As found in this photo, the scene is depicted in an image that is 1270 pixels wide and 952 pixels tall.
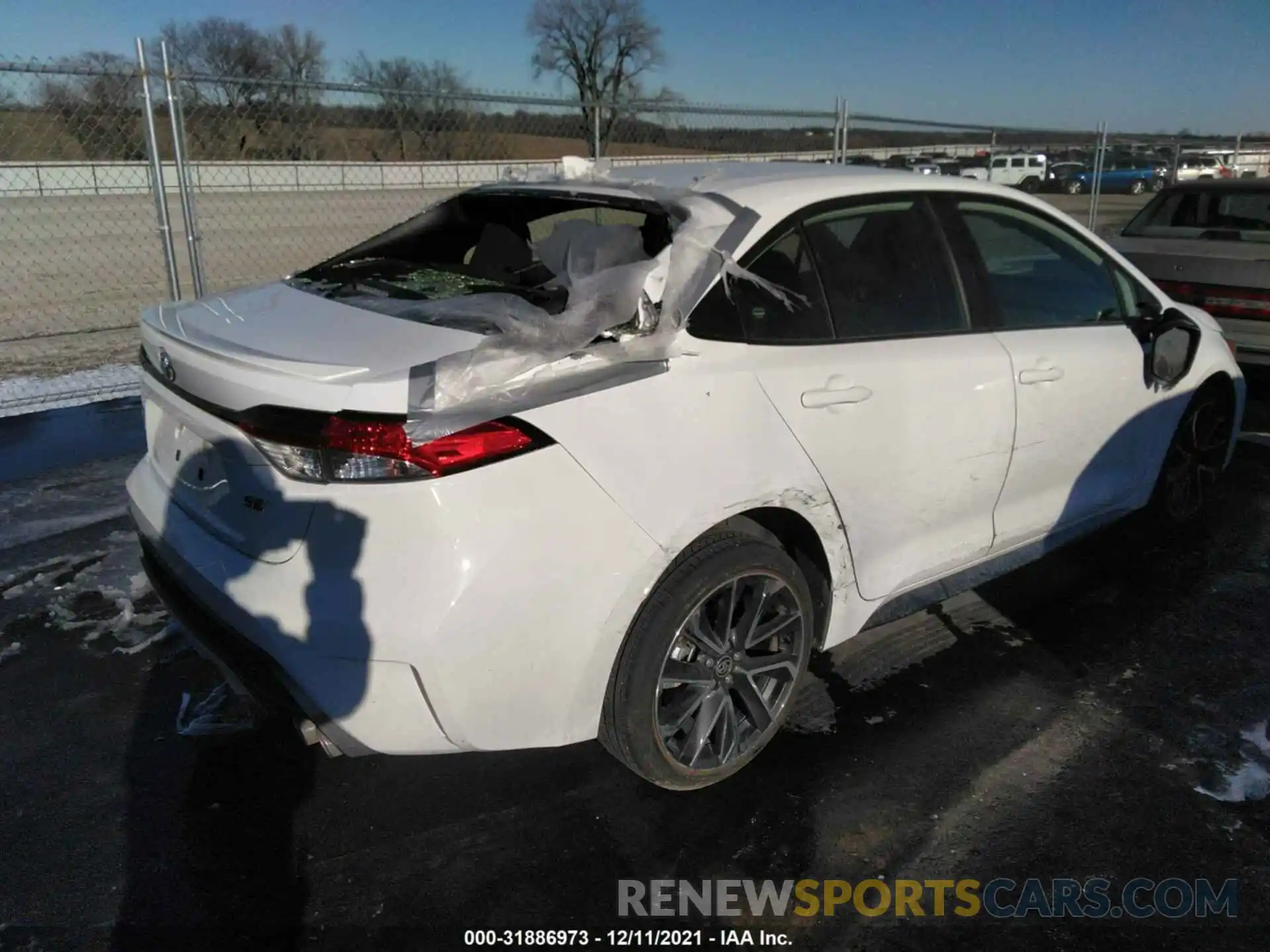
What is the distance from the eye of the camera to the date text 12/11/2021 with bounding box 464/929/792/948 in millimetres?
2320

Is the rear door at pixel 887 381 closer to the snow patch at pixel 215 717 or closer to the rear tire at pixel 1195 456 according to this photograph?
the rear tire at pixel 1195 456

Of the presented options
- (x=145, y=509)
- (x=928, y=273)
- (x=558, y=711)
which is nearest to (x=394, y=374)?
(x=558, y=711)

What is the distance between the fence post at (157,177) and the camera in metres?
5.77

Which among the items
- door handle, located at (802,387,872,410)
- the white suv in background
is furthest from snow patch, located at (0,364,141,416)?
the white suv in background

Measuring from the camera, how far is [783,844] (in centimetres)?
262

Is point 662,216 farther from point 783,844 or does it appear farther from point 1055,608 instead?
point 1055,608

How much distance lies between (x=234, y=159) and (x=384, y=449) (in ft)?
41.0

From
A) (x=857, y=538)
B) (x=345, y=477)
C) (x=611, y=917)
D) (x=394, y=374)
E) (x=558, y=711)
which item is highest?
(x=394, y=374)

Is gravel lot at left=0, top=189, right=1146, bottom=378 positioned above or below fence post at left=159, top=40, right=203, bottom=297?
below

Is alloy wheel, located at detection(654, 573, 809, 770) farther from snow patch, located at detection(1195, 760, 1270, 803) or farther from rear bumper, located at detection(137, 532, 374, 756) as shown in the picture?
snow patch, located at detection(1195, 760, 1270, 803)

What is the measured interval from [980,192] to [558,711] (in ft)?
8.07

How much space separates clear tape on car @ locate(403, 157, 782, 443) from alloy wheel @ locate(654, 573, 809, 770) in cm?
69

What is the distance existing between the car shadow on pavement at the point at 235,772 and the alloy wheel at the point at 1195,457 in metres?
3.83

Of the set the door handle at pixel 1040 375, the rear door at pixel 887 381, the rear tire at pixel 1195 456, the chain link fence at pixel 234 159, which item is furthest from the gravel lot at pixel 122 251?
the rear tire at pixel 1195 456
